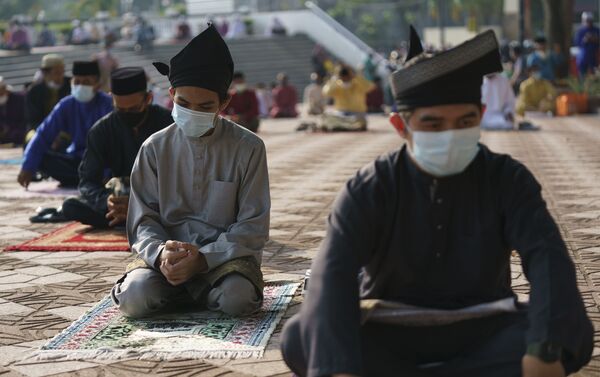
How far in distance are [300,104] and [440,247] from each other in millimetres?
23472

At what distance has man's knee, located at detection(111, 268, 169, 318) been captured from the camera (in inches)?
157

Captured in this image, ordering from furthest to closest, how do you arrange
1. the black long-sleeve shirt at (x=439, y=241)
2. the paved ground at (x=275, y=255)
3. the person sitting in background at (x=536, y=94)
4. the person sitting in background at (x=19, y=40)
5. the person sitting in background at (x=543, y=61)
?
the person sitting in background at (x=19, y=40), the person sitting in background at (x=543, y=61), the person sitting in background at (x=536, y=94), the paved ground at (x=275, y=255), the black long-sleeve shirt at (x=439, y=241)

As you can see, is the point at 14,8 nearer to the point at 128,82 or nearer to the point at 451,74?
the point at 128,82

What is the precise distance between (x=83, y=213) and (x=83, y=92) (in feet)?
4.67

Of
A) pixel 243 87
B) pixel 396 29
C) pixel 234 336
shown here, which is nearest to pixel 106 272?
pixel 234 336

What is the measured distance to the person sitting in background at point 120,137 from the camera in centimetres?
572

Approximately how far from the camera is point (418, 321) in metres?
2.78

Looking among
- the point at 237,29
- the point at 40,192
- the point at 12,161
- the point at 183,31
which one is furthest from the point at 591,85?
the point at 183,31

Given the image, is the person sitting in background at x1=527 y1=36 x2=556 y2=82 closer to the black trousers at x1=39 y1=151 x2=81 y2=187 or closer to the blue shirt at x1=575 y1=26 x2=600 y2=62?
the blue shirt at x1=575 y1=26 x2=600 y2=62

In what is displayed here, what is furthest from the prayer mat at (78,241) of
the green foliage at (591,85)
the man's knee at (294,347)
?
the green foliage at (591,85)

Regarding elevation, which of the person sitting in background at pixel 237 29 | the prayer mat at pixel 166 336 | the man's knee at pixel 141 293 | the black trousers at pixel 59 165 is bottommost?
the person sitting in background at pixel 237 29

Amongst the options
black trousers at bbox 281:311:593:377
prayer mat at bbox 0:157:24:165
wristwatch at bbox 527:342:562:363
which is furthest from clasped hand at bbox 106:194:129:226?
prayer mat at bbox 0:157:24:165

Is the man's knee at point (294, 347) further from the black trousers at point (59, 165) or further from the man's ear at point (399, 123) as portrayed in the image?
the black trousers at point (59, 165)

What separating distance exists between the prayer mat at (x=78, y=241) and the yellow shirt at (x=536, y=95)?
1167 cm
